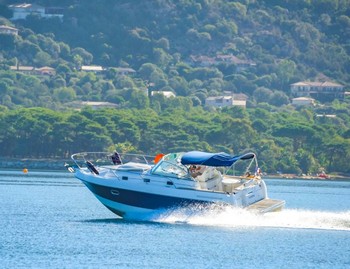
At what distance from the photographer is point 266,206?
272ft

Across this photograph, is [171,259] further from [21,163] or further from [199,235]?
[21,163]

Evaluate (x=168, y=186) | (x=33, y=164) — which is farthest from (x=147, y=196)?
(x=33, y=164)

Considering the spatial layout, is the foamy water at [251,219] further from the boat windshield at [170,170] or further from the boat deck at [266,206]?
the boat windshield at [170,170]

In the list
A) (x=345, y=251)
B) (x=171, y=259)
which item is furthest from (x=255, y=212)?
(x=171, y=259)

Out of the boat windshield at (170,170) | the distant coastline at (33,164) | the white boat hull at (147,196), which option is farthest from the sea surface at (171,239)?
the distant coastline at (33,164)

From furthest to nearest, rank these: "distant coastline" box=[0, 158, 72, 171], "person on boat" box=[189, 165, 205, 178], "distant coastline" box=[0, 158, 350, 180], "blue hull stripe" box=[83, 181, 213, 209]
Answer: "distant coastline" box=[0, 158, 72, 171] → "distant coastline" box=[0, 158, 350, 180] → "person on boat" box=[189, 165, 205, 178] → "blue hull stripe" box=[83, 181, 213, 209]

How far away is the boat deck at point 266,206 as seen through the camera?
82375 millimetres

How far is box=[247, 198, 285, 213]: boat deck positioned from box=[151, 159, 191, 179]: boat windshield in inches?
174

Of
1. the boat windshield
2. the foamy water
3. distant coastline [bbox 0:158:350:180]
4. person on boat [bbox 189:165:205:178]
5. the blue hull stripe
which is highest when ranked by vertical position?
the boat windshield

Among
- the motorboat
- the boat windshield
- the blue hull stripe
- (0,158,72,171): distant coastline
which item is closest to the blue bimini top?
the motorboat

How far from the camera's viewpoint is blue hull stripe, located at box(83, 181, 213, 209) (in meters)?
80.1

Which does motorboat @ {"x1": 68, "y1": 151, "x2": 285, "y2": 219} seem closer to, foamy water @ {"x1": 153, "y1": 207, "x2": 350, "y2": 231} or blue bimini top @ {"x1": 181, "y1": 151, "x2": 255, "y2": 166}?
blue bimini top @ {"x1": 181, "y1": 151, "x2": 255, "y2": 166}

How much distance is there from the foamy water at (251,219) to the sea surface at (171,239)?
0.06 m

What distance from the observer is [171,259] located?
6781 cm
